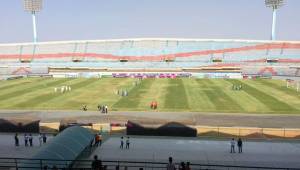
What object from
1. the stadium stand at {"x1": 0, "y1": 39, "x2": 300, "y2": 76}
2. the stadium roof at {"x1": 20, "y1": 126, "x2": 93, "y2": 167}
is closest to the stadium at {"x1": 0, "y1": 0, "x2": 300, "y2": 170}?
the stadium roof at {"x1": 20, "y1": 126, "x2": 93, "y2": 167}

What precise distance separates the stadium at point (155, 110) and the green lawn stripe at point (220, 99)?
0.42 feet

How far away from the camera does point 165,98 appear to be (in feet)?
160

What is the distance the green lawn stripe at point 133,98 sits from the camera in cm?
4347

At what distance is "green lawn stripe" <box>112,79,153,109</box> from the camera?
43469mm

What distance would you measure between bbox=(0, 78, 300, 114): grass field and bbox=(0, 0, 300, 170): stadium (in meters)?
0.13

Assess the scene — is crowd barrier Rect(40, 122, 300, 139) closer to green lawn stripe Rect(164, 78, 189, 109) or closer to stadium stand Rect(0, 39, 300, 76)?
green lawn stripe Rect(164, 78, 189, 109)

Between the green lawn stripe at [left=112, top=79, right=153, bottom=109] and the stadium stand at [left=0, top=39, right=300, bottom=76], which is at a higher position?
the stadium stand at [left=0, top=39, right=300, bottom=76]

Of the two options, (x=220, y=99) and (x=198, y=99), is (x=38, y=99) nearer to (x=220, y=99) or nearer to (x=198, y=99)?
(x=198, y=99)

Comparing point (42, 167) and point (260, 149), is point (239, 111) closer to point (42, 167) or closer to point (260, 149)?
point (260, 149)

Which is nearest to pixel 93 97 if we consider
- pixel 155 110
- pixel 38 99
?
pixel 38 99

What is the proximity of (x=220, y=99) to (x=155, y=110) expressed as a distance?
1141 centimetres

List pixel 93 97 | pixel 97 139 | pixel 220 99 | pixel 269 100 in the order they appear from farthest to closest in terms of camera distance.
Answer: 1. pixel 93 97
2. pixel 220 99
3. pixel 269 100
4. pixel 97 139

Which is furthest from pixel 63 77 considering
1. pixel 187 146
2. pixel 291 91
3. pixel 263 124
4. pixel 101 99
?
pixel 187 146

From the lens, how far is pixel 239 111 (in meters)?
39.9
